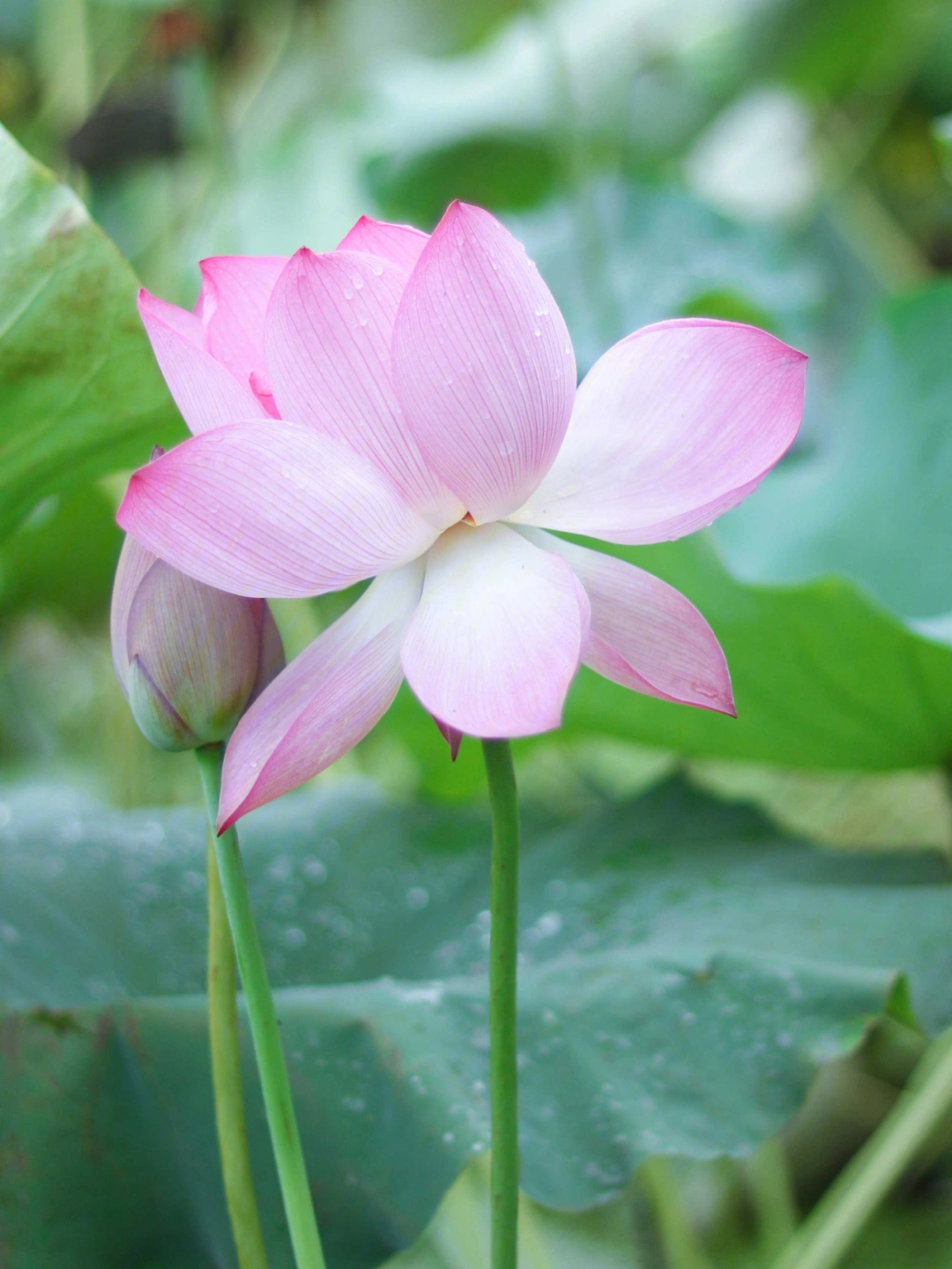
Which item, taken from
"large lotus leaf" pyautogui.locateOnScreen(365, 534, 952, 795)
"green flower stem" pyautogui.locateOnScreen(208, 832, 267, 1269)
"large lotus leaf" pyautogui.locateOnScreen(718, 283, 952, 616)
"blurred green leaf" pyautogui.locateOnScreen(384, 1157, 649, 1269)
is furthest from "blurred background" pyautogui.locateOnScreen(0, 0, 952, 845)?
"green flower stem" pyautogui.locateOnScreen(208, 832, 267, 1269)

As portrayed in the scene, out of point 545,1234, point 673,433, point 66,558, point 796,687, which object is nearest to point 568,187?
point 66,558

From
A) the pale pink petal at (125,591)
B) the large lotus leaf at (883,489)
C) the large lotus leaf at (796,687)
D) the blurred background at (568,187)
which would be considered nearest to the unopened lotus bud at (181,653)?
the pale pink petal at (125,591)

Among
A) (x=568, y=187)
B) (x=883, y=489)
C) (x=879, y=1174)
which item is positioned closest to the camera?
(x=879, y=1174)

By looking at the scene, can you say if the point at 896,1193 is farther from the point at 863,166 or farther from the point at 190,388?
the point at 863,166

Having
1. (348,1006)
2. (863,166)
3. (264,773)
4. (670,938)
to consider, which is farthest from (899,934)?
(863,166)

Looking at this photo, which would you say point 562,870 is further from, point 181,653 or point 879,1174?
point 181,653

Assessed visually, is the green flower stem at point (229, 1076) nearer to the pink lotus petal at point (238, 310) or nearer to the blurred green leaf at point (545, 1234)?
the pink lotus petal at point (238, 310)
